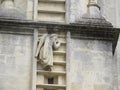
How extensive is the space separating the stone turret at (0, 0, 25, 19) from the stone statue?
0.70 meters

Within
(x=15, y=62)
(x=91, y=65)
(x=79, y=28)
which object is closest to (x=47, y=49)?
(x=15, y=62)

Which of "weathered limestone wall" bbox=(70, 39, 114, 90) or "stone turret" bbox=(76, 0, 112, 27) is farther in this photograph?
"stone turret" bbox=(76, 0, 112, 27)

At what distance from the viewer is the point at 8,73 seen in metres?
12.9

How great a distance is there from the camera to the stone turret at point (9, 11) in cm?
1341

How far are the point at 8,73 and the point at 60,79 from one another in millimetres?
1052

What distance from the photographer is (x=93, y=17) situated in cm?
1369

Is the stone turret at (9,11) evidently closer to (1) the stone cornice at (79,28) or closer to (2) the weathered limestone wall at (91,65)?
(1) the stone cornice at (79,28)

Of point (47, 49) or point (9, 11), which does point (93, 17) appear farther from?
point (9, 11)

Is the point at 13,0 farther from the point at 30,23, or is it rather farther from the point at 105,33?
the point at 105,33

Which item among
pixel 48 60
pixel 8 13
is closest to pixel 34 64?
pixel 48 60

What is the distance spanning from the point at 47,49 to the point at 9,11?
1.18 metres

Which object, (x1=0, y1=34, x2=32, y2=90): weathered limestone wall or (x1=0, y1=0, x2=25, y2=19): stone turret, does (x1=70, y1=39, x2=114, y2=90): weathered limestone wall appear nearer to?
(x1=0, y1=34, x2=32, y2=90): weathered limestone wall

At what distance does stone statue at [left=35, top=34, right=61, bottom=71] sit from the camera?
13.1 m

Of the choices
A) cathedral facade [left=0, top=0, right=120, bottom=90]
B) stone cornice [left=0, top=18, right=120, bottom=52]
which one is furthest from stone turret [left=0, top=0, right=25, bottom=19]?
stone cornice [left=0, top=18, right=120, bottom=52]
